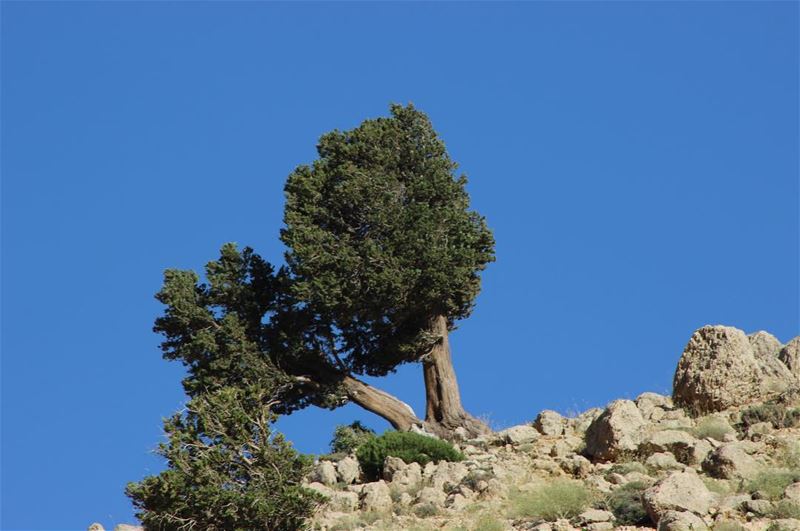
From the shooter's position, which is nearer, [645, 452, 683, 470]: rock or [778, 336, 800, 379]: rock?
[645, 452, 683, 470]: rock

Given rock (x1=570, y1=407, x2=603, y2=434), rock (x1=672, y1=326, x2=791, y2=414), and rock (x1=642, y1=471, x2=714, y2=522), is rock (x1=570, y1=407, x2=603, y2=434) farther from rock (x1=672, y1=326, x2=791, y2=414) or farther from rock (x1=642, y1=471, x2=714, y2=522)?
rock (x1=642, y1=471, x2=714, y2=522)

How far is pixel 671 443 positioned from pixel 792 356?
568 centimetres

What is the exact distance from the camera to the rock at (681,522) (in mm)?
20359

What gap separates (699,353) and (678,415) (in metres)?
1.43

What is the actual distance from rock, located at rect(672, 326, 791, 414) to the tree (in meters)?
8.70

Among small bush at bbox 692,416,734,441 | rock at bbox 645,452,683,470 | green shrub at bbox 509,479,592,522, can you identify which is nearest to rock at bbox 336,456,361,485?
green shrub at bbox 509,479,592,522

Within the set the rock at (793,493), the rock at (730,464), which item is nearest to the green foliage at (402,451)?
the rock at (730,464)

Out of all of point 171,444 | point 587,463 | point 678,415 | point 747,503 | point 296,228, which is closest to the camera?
point 747,503

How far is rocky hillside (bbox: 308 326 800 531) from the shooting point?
2184cm

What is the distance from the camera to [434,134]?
39.8 meters

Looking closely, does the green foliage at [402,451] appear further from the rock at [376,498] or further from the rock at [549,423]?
the rock at [376,498]

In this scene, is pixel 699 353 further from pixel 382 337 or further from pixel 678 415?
pixel 382 337

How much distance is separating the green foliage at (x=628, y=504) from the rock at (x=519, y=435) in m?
6.65

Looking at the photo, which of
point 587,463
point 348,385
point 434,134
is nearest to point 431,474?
point 587,463
